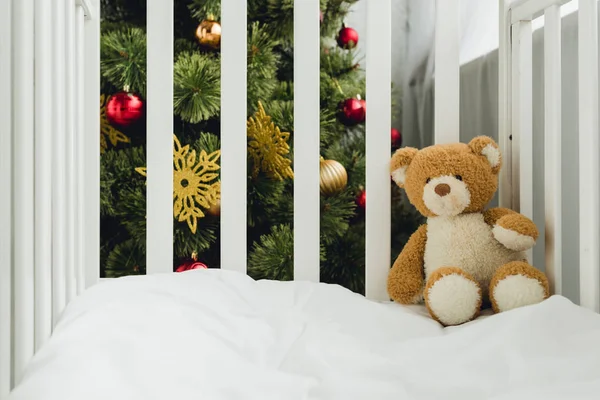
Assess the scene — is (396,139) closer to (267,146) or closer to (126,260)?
(267,146)

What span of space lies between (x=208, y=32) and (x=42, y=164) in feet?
3.04

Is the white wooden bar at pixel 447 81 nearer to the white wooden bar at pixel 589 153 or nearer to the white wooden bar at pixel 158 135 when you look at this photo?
the white wooden bar at pixel 589 153

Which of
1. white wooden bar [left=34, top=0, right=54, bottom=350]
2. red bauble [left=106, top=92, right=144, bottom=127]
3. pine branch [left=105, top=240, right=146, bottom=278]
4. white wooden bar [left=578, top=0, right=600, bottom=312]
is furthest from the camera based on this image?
pine branch [left=105, top=240, right=146, bottom=278]

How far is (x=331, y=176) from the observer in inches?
54.2

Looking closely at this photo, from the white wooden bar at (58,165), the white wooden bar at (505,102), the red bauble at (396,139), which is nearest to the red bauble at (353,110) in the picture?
the red bauble at (396,139)

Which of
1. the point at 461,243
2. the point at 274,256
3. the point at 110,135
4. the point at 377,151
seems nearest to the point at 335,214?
the point at 274,256

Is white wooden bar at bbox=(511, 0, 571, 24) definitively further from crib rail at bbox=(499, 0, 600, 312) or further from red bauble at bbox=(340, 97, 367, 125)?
red bauble at bbox=(340, 97, 367, 125)

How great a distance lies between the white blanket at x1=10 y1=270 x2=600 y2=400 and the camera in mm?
494

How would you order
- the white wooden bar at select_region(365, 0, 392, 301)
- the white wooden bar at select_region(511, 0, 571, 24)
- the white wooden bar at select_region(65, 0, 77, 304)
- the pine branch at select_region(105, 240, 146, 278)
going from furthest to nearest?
the pine branch at select_region(105, 240, 146, 278), the white wooden bar at select_region(365, 0, 392, 301), the white wooden bar at select_region(511, 0, 571, 24), the white wooden bar at select_region(65, 0, 77, 304)

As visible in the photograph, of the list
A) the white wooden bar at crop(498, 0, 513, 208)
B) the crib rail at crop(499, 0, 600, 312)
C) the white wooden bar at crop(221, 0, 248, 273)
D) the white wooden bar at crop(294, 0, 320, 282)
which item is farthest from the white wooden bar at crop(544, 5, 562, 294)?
the white wooden bar at crop(221, 0, 248, 273)

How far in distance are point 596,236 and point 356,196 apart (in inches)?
29.2

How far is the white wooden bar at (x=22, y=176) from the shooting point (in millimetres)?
454

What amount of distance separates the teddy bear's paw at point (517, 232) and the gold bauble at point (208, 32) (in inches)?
33.8

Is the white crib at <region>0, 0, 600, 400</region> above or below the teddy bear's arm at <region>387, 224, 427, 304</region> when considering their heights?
above
